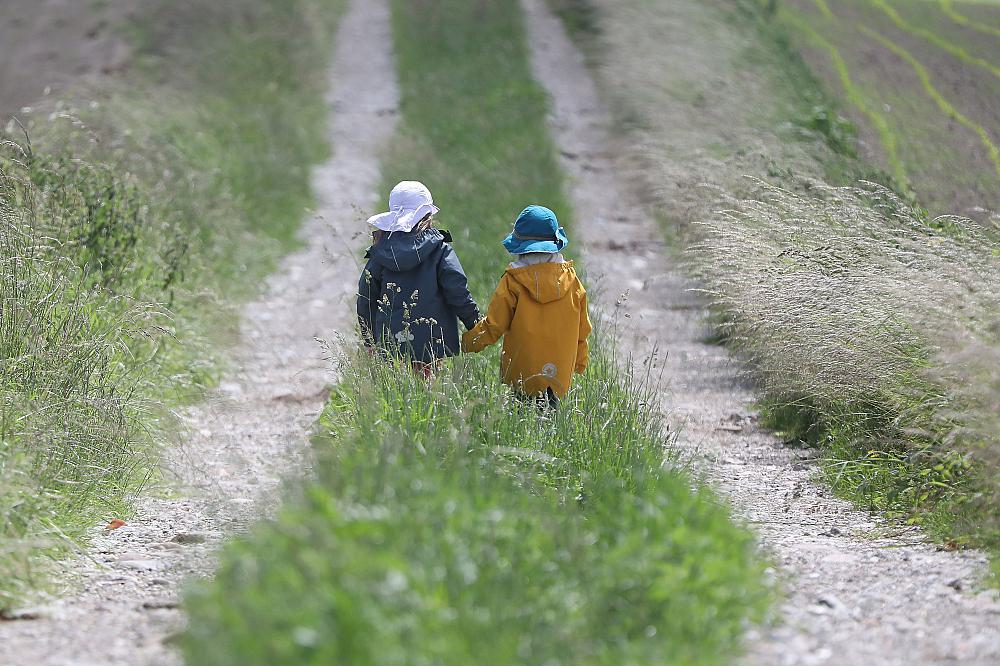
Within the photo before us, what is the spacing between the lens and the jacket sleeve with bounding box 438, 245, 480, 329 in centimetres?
617

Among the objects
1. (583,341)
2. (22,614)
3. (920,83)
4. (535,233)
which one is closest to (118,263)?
(535,233)

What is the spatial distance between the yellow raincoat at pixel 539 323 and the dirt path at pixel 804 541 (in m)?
0.75

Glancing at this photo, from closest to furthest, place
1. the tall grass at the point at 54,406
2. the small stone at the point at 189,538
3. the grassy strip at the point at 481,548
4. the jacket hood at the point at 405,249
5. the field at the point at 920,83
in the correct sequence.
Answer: the grassy strip at the point at 481,548 < the tall grass at the point at 54,406 < the small stone at the point at 189,538 < the jacket hood at the point at 405,249 < the field at the point at 920,83

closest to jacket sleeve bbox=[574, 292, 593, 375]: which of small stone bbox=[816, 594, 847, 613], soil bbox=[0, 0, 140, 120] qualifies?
small stone bbox=[816, 594, 847, 613]

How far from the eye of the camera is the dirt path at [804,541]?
388 cm

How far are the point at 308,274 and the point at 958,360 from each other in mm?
7549

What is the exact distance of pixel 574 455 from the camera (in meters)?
5.25

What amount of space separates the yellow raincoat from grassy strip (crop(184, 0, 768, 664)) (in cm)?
18

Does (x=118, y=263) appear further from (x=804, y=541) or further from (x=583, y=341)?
(x=804, y=541)

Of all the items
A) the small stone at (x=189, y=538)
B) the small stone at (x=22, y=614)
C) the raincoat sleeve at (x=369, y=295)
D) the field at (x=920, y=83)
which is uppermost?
the raincoat sleeve at (x=369, y=295)

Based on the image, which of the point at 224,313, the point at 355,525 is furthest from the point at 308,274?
the point at 355,525

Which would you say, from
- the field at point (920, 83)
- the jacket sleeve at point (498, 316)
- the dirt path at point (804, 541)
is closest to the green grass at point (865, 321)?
the dirt path at point (804, 541)

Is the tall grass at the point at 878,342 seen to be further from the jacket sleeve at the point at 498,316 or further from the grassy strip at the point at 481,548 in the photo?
the jacket sleeve at the point at 498,316

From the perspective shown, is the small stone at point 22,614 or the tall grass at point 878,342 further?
the tall grass at point 878,342
